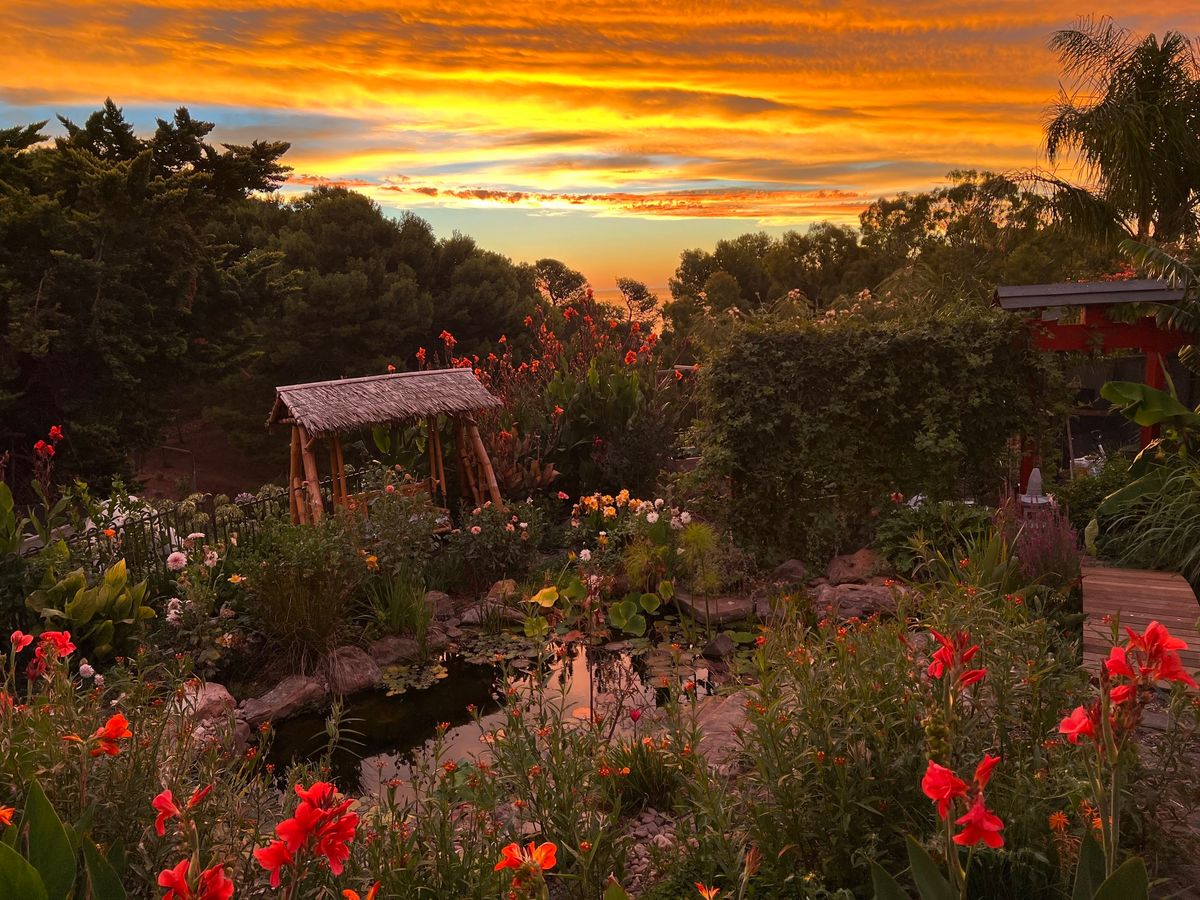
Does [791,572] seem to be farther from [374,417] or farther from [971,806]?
[971,806]

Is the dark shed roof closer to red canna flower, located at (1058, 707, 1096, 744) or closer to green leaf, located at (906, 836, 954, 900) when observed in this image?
red canna flower, located at (1058, 707, 1096, 744)

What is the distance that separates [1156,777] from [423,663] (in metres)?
5.41

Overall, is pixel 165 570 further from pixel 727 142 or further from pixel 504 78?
pixel 727 142

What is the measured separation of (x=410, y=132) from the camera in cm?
1116

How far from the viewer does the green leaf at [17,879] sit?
175 centimetres

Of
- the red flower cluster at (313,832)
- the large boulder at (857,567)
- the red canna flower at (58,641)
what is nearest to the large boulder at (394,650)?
the large boulder at (857,567)

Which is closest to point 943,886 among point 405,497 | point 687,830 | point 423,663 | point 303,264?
point 687,830

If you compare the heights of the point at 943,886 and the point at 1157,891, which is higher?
the point at 943,886

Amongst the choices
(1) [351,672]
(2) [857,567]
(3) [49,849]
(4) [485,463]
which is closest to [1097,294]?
(2) [857,567]

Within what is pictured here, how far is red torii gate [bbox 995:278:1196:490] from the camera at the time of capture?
7.14 metres

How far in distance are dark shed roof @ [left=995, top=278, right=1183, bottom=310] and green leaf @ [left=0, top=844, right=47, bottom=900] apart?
24.3ft

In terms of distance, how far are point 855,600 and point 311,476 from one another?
5110 millimetres

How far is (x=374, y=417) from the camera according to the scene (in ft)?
28.5

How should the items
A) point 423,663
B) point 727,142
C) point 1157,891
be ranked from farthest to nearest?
point 727,142 → point 423,663 → point 1157,891
